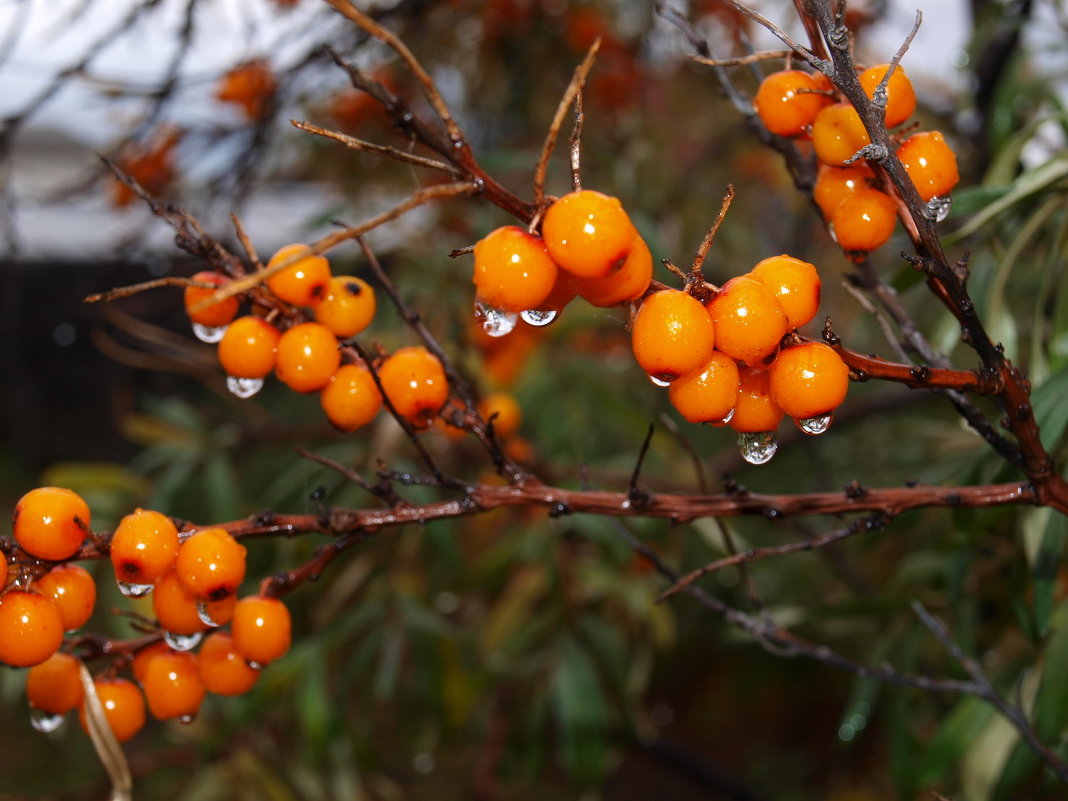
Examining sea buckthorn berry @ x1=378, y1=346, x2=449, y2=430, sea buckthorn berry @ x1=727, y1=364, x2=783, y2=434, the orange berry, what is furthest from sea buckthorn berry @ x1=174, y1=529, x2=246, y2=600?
the orange berry

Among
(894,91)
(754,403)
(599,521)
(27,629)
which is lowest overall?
(599,521)

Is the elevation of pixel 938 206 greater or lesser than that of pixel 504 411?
greater

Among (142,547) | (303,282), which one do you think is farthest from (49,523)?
(303,282)

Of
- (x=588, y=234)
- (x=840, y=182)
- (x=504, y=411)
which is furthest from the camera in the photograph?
(x=504, y=411)

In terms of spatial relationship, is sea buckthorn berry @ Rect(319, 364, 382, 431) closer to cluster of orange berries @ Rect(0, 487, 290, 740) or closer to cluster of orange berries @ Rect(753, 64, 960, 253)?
cluster of orange berries @ Rect(0, 487, 290, 740)

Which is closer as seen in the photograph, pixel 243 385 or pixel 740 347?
pixel 740 347

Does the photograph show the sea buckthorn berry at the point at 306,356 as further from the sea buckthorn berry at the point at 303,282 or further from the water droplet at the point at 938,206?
the water droplet at the point at 938,206

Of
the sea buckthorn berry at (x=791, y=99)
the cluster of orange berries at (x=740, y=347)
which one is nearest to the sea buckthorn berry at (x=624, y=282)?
the cluster of orange berries at (x=740, y=347)

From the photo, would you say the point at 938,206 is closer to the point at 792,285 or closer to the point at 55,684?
the point at 792,285
